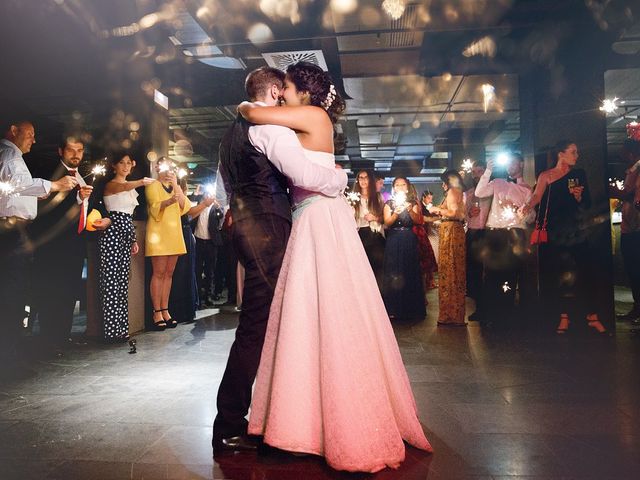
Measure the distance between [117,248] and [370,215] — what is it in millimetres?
2987

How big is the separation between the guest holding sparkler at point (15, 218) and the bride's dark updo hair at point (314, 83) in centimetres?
241

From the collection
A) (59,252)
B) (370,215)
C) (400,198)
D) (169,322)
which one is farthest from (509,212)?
(59,252)

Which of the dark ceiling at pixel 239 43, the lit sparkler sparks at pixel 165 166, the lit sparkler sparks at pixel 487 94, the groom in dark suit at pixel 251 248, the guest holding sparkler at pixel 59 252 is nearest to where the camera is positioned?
the groom in dark suit at pixel 251 248

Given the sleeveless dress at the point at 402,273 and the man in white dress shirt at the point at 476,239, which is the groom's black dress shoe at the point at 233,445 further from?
the man in white dress shirt at the point at 476,239

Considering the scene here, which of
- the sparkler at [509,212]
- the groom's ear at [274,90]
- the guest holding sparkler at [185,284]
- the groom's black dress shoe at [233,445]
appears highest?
the groom's ear at [274,90]

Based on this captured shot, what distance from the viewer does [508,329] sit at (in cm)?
482

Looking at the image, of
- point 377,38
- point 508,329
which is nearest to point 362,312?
point 508,329

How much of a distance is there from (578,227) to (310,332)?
4000 millimetres

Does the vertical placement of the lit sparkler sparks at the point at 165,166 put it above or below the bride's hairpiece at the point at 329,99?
above

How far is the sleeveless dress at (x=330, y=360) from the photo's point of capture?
1.67 meters

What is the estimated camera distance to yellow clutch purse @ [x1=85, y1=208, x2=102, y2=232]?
4.14m

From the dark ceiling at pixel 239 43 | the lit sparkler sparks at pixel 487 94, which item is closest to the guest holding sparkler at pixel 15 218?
the dark ceiling at pixel 239 43

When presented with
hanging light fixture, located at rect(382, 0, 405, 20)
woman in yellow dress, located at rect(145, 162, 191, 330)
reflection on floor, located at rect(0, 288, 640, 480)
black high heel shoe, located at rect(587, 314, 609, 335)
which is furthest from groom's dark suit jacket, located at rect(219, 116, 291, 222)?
hanging light fixture, located at rect(382, 0, 405, 20)

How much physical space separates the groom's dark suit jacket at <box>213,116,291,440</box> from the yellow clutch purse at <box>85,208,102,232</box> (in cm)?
281
